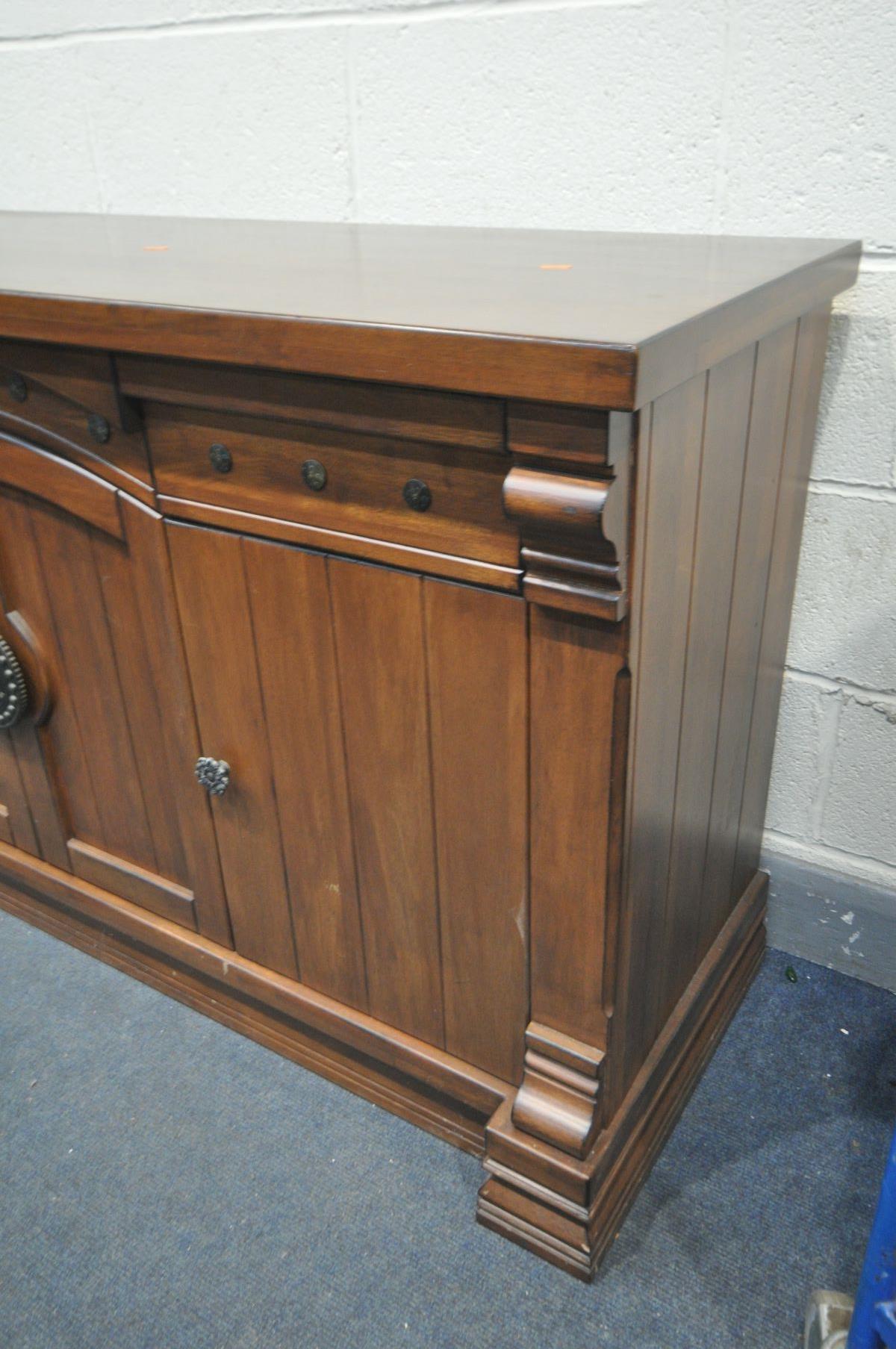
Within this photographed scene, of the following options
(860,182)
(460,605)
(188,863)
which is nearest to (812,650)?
(860,182)

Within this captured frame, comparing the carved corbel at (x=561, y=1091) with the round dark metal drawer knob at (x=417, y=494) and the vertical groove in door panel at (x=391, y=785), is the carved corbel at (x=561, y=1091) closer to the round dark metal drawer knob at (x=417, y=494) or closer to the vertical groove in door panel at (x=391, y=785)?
the vertical groove in door panel at (x=391, y=785)

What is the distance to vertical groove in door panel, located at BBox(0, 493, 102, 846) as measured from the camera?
3.97 ft

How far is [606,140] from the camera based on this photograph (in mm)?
1229

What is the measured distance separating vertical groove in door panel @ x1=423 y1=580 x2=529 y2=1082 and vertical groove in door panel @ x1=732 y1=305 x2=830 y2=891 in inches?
17.1

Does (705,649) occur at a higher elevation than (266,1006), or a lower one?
higher

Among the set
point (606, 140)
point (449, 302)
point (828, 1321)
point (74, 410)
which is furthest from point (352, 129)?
point (828, 1321)

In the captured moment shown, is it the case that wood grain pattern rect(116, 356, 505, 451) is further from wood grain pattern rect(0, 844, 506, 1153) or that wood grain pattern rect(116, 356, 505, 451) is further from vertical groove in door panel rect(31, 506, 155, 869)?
wood grain pattern rect(0, 844, 506, 1153)

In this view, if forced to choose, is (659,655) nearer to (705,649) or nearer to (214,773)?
Result: (705,649)

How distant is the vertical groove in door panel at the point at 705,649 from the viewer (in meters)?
0.92

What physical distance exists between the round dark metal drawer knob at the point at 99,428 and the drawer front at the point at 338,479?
6cm

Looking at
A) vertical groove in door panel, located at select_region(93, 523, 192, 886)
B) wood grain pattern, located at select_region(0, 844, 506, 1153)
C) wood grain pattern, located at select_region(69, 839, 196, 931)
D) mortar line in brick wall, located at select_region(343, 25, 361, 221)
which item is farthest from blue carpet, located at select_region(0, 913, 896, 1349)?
mortar line in brick wall, located at select_region(343, 25, 361, 221)

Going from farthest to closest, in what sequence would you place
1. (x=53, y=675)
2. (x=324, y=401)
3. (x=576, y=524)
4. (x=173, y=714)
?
(x=53, y=675)
(x=173, y=714)
(x=324, y=401)
(x=576, y=524)

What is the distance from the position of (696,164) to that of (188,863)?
1.00 m

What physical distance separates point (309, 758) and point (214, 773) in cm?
14
